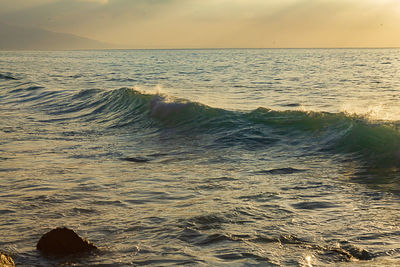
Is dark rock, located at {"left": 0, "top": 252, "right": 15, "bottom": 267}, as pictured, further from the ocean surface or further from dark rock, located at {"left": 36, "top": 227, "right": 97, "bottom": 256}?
dark rock, located at {"left": 36, "top": 227, "right": 97, "bottom": 256}

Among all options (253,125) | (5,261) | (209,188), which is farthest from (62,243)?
(253,125)

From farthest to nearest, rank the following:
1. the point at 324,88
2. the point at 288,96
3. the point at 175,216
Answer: the point at 324,88 < the point at 288,96 < the point at 175,216

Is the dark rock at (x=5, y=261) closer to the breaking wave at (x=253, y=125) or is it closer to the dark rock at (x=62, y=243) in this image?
the dark rock at (x=62, y=243)

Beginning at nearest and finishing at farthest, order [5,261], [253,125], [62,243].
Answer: [5,261]
[62,243]
[253,125]

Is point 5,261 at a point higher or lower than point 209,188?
higher

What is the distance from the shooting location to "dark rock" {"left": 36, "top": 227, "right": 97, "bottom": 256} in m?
4.73

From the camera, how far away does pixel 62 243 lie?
4.74m

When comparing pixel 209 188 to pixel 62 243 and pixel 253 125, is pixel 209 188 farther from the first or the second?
pixel 253 125

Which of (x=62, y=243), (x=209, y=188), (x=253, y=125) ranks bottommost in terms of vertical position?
(x=209, y=188)

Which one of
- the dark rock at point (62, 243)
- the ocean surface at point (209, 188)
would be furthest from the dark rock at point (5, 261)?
the dark rock at point (62, 243)

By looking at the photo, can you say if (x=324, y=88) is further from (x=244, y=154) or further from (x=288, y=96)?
(x=244, y=154)

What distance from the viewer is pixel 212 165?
30.5 ft

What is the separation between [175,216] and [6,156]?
5.34m

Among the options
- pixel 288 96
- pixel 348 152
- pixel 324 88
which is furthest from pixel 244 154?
pixel 324 88
